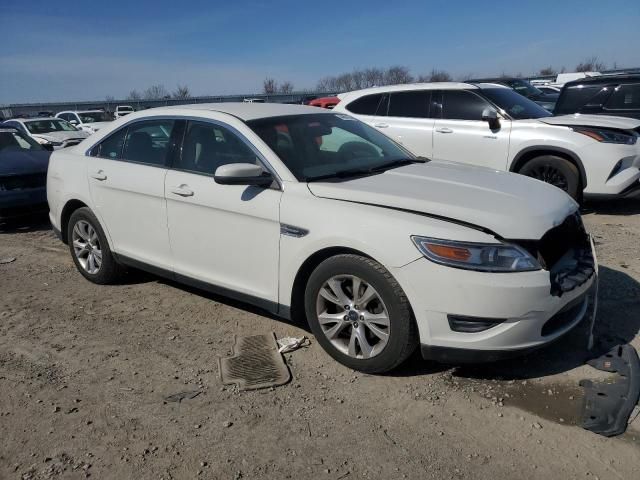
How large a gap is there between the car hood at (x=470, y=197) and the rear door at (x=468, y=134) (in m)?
3.64

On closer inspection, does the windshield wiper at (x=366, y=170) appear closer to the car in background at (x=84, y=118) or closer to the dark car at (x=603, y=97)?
the dark car at (x=603, y=97)

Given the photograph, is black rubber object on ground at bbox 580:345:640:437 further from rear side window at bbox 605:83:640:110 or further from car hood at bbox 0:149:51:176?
car hood at bbox 0:149:51:176

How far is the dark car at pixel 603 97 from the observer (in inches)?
338

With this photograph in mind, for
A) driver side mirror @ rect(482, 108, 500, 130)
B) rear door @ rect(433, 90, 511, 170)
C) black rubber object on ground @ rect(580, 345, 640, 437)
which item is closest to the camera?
black rubber object on ground @ rect(580, 345, 640, 437)

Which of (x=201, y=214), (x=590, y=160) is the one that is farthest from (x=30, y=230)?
(x=590, y=160)

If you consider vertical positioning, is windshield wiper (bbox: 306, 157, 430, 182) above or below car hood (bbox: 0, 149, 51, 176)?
above

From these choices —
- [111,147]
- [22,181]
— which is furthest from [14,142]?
[111,147]

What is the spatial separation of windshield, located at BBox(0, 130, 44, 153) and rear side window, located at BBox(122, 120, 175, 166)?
15.7 ft

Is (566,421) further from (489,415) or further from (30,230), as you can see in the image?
(30,230)

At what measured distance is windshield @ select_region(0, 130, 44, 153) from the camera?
8.48 meters

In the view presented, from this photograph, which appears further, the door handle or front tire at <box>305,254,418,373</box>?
the door handle

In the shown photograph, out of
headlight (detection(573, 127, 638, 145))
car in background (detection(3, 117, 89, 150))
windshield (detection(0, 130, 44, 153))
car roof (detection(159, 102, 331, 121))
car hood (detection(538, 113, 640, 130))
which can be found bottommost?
car in background (detection(3, 117, 89, 150))

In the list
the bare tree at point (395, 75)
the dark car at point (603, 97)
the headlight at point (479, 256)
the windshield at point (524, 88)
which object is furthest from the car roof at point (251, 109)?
the bare tree at point (395, 75)

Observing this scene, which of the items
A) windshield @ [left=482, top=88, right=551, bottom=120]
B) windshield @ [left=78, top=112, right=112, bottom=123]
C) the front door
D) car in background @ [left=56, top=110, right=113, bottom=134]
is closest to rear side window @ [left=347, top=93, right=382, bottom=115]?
windshield @ [left=482, top=88, right=551, bottom=120]
